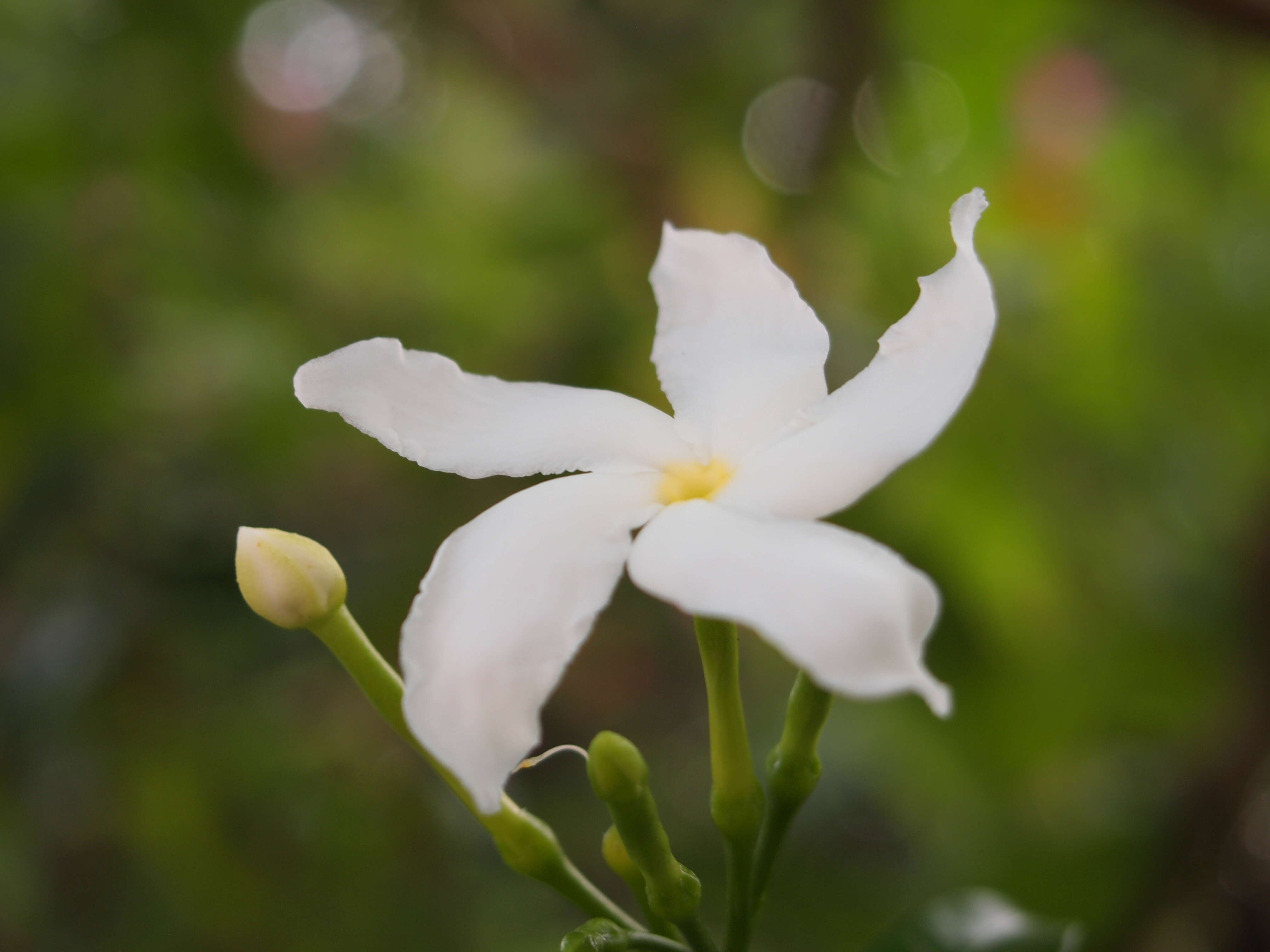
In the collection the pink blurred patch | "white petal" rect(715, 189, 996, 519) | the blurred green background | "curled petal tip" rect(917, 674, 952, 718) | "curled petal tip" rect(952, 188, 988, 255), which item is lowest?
the blurred green background

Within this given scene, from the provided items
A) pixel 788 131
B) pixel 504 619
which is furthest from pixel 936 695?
pixel 788 131

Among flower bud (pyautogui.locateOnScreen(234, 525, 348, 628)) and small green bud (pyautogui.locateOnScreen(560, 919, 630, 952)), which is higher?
flower bud (pyautogui.locateOnScreen(234, 525, 348, 628))

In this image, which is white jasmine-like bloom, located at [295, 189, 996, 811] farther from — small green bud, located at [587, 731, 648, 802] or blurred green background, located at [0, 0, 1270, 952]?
blurred green background, located at [0, 0, 1270, 952]

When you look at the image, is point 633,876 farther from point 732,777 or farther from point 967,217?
point 967,217

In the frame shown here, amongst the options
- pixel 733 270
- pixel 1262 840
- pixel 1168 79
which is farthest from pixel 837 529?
pixel 1168 79

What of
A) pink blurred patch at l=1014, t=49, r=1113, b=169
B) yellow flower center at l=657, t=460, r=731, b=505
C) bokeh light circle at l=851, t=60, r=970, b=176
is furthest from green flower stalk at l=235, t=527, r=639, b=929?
pink blurred patch at l=1014, t=49, r=1113, b=169

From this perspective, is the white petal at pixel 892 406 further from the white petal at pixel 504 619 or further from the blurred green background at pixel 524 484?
the blurred green background at pixel 524 484
